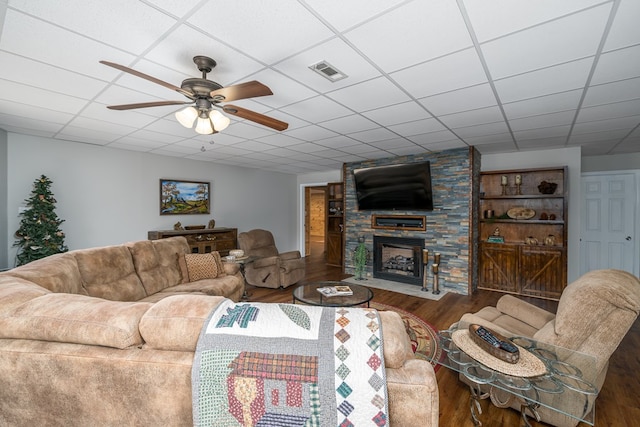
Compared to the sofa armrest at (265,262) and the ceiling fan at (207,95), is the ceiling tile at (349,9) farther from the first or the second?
the sofa armrest at (265,262)

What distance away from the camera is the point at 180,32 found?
5.28 feet

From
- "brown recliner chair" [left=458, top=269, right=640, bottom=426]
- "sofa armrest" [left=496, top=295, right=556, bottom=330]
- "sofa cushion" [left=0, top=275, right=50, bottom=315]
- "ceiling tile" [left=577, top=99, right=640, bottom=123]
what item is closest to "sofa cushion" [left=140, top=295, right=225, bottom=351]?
"sofa cushion" [left=0, top=275, right=50, bottom=315]

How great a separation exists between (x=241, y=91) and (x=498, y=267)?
193 inches

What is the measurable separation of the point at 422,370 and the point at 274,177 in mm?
6826

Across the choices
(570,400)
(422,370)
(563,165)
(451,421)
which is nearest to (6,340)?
(422,370)

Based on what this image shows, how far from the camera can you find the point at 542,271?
4324 mm

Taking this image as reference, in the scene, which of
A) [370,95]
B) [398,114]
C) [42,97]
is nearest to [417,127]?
[398,114]

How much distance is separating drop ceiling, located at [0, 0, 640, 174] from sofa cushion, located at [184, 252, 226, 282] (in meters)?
1.69

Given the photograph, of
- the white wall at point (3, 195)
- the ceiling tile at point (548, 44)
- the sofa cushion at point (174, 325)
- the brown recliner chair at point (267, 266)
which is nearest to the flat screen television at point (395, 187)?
the brown recliner chair at point (267, 266)

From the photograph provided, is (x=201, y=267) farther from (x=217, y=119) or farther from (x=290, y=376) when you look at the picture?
(x=290, y=376)

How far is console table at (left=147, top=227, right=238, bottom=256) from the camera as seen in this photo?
5037 mm

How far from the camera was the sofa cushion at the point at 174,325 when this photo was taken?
102 cm

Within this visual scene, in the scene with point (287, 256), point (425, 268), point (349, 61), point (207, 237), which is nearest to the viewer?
point (349, 61)

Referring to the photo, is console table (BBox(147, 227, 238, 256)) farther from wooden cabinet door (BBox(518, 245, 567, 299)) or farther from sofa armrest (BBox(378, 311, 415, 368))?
wooden cabinet door (BBox(518, 245, 567, 299))
